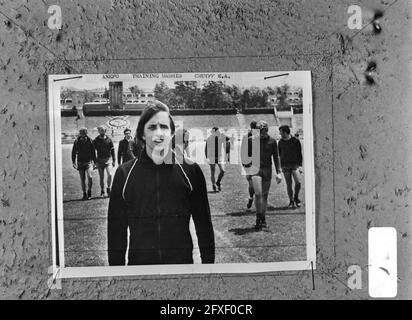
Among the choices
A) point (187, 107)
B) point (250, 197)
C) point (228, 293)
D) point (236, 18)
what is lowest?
point (228, 293)

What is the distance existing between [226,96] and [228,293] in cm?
34

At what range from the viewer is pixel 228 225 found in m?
0.80

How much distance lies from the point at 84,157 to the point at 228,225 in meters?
0.28

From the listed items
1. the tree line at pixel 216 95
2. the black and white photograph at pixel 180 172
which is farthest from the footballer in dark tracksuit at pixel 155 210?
the tree line at pixel 216 95

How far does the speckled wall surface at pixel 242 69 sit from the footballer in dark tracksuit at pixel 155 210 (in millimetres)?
52

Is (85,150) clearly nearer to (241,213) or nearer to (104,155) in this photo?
(104,155)

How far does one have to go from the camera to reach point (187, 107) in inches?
31.4

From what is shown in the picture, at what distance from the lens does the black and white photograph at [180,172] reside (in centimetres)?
79

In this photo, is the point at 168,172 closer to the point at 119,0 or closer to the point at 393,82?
the point at 119,0

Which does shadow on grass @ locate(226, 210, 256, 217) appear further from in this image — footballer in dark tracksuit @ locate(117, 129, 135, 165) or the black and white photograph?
footballer in dark tracksuit @ locate(117, 129, 135, 165)

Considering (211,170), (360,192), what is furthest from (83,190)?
(360,192)

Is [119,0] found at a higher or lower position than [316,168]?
higher

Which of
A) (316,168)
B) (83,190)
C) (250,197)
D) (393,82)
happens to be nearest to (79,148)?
(83,190)

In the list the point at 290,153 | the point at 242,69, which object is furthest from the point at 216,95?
the point at 290,153
